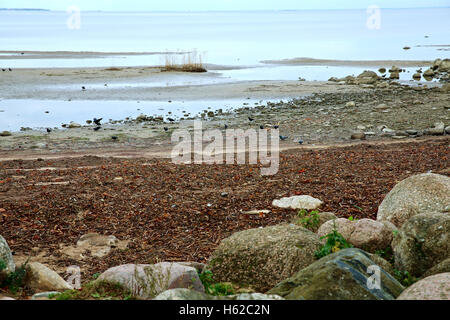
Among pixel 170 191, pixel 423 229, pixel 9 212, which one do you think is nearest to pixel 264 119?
pixel 170 191

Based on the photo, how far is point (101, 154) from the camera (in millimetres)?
14438

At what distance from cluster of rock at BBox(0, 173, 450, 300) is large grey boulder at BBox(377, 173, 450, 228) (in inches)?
0.5

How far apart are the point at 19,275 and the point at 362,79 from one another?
91.6ft

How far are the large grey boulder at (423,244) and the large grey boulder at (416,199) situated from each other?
1324 millimetres

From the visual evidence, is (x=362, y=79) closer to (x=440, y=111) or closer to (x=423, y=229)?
(x=440, y=111)

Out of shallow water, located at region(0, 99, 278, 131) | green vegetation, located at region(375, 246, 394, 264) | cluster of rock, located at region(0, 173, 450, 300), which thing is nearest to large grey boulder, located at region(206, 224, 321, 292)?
cluster of rock, located at region(0, 173, 450, 300)

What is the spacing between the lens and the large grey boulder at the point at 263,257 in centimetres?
518

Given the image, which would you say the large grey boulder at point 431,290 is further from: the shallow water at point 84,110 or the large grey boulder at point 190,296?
the shallow water at point 84,110

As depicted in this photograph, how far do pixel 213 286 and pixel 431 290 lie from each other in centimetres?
195

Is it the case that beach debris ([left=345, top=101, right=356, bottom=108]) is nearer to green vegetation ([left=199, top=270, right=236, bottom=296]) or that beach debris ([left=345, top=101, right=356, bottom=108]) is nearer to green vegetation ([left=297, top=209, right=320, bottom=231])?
green vegetation ([left=297, top=209, right=320, bottom=231])

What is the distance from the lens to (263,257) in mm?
5312

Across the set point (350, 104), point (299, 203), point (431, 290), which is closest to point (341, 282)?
point (431, 290)

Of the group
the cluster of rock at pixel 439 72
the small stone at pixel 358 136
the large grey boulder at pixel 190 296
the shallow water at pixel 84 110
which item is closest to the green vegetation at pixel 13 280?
the large grey boulder at pixel 190 296
